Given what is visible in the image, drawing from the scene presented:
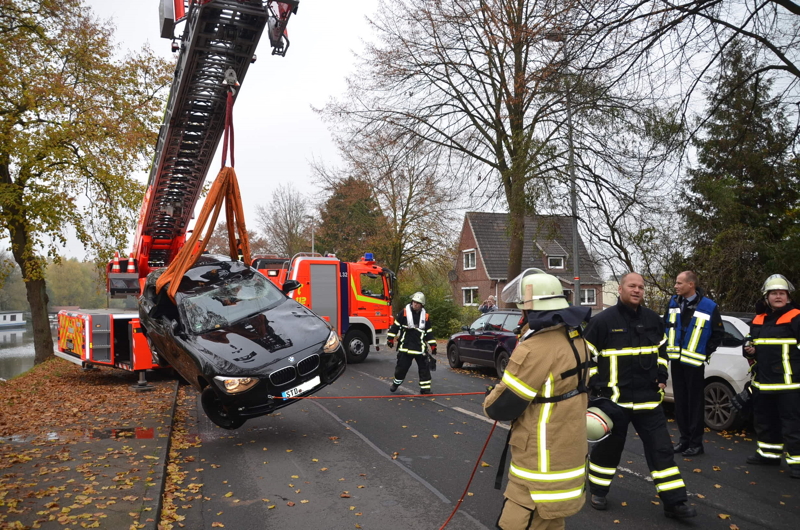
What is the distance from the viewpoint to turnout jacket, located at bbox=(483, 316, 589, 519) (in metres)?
3.12

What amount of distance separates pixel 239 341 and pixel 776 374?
5.87m

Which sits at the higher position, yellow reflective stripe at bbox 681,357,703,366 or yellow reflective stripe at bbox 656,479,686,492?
yellow reflective stripe at bbox 681,357,703,366

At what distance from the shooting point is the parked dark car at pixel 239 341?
263 inches

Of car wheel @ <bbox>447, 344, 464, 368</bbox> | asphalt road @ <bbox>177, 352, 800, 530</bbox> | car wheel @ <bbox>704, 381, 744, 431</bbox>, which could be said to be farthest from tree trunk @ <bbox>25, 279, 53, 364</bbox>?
car wheel @ <bbox>704, 381, 744, 431</bbox>

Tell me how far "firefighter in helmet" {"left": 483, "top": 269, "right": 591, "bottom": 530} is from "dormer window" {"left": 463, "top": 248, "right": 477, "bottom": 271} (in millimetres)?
35352

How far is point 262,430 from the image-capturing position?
314 inches

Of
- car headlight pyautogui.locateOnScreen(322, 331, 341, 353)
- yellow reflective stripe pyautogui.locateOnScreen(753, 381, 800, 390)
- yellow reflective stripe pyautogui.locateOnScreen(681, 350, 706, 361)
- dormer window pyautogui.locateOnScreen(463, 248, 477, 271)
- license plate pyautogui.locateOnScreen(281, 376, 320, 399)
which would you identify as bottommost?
license plate pyautogui.locateOnScreen(281, 376, 320, 399)

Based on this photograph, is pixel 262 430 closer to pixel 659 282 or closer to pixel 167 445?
pixel 167 445

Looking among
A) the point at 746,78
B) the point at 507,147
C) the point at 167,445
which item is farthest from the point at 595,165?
the point at 167,445

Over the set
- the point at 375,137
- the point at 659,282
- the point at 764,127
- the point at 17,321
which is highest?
the point at 375,137

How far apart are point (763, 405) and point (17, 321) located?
278 ft

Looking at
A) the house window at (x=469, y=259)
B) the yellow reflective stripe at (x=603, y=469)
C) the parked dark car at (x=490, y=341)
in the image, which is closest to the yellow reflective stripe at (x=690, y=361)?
the yellow reflective stripe at (x=603, y=469)

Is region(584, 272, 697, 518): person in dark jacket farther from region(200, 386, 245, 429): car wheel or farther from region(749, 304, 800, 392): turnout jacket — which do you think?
region(200, 386, 245, 429): car wheel

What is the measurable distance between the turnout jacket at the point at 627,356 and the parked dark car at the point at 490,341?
680 cm
